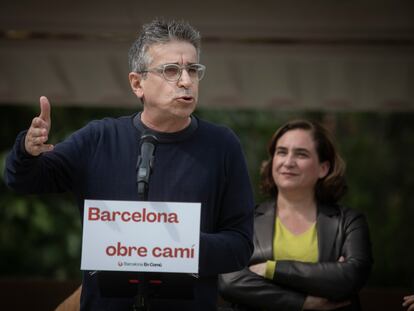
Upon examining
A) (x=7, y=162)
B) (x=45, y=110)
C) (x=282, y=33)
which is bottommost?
(x=7, y=162)

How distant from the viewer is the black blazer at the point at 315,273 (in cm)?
390

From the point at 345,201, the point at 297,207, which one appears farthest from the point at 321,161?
the point at 345,201

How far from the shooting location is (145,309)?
90.5 inches

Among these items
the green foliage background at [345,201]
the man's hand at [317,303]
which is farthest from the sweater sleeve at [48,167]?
the green foliage background at [345,201]

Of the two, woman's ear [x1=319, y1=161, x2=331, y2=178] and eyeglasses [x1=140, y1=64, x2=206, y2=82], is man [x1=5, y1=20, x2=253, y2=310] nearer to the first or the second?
eyeglasses [x1=140, y1=64, x2=206, y2=82]

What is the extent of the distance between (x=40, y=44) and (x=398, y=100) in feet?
9.34

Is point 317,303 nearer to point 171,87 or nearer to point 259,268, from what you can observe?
point 259,268

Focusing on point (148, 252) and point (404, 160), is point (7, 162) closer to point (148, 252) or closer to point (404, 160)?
point (148, 252)

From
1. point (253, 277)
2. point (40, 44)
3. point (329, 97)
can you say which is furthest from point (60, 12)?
point (253, 277)

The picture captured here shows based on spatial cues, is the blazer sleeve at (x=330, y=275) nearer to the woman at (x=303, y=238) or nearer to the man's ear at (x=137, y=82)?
the woman at (x=303, y=238)

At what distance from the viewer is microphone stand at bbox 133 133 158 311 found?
2266 mm

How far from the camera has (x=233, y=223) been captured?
266 cm

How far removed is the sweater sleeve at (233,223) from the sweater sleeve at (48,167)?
54 cm

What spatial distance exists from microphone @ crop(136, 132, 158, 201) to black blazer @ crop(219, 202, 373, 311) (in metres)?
1.76
